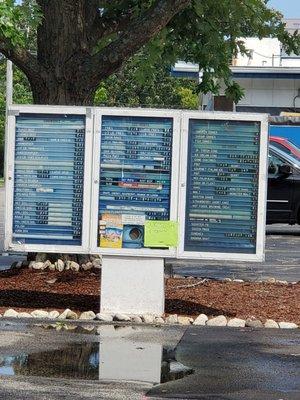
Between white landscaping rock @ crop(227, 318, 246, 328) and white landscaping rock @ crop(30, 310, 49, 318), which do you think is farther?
white landscaping rock @ crop(30, 310, 49, 318)

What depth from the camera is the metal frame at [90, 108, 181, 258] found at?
11211 millimetres

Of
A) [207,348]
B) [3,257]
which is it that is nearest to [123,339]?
[207,348]

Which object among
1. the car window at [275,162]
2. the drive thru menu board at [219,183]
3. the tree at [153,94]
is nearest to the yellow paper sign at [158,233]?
the drive thru menu board at [219,183]

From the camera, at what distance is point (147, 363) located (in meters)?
8.77

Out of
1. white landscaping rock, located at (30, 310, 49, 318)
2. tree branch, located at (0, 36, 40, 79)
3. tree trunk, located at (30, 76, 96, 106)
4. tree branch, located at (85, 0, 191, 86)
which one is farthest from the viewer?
tree trunk, located at (30, 76, 96, 106)

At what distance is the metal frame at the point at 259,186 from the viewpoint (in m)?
11.2

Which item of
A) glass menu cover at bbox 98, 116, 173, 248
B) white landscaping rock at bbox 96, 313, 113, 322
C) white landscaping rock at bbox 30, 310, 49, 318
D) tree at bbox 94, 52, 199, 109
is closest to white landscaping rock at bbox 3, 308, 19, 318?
white landscaping rock at bbox 30, 310, 49, 318

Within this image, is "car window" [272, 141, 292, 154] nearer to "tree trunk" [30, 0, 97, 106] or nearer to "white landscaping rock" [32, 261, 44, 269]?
"tree trunk" [30, 0, 97, 106]

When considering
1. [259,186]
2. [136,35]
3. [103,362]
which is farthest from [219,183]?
[103,362]

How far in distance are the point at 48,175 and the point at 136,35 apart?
2.79 m

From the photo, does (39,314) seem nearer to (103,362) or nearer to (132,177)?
(132,177)

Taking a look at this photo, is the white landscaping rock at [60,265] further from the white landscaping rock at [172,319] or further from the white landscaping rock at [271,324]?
the white landscaping rock at [271,324]

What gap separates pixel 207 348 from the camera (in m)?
9.52

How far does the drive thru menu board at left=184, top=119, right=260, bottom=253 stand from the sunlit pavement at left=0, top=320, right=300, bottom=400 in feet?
3.52
